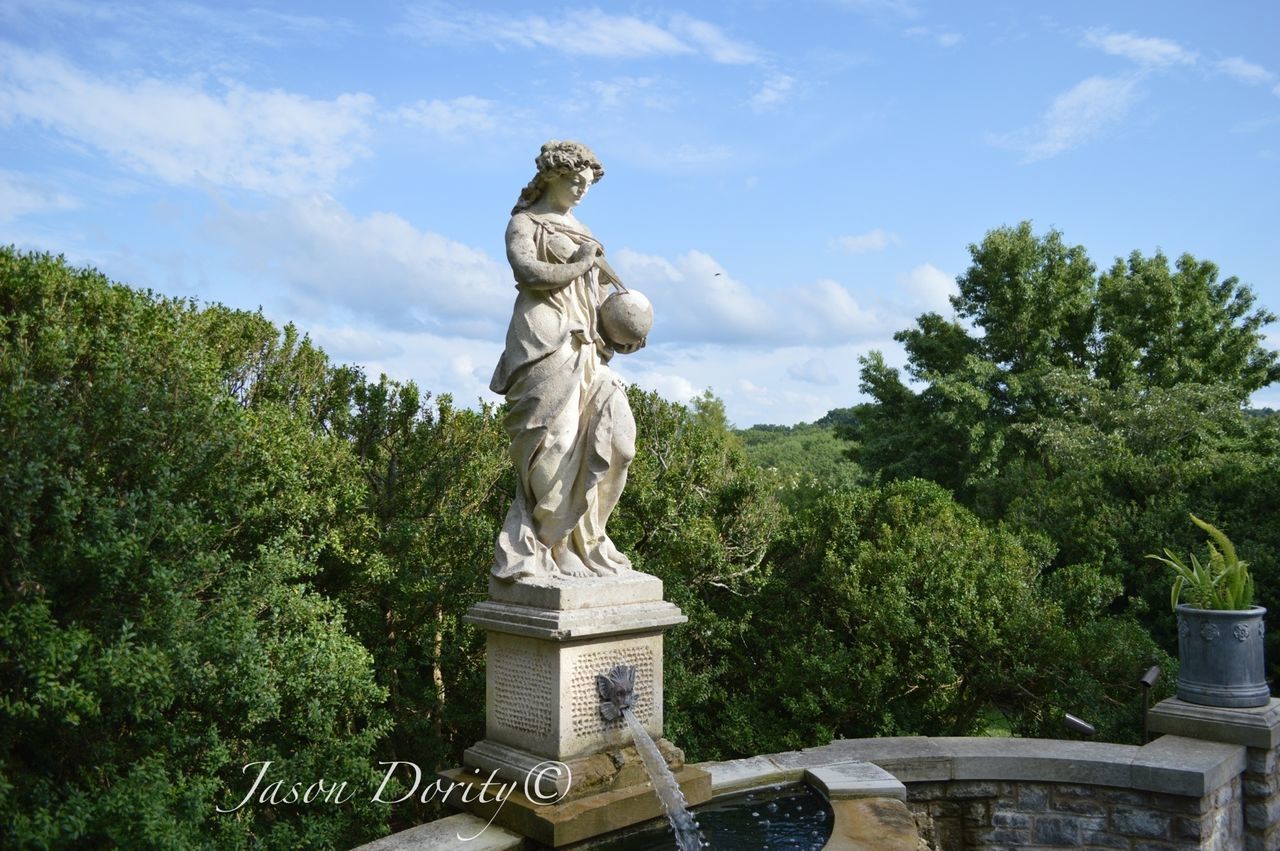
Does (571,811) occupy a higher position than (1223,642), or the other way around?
(1223,642)

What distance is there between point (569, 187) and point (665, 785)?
2929mm

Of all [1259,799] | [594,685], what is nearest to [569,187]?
[594,685]

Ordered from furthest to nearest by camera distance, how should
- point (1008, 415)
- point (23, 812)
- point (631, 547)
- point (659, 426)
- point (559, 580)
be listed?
point (1008, 415)
point (659, 426)
point (631, 547)
point (559, 580)
point (23, 812)

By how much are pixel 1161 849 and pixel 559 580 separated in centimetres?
345

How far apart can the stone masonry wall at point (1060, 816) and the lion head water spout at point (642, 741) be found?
61.0 inches

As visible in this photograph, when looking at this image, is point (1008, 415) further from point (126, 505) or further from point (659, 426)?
point (126, 505)

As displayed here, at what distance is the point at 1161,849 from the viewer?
4.95 meters

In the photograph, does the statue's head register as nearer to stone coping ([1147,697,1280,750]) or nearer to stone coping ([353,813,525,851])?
stone coping ([353,813,525,851])

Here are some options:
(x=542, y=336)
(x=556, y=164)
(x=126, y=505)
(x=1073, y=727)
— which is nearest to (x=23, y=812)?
(x=126, y=505)

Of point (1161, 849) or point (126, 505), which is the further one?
point (1161, 849)

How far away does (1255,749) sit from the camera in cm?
538

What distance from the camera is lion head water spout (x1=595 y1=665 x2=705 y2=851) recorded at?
14.1 feet

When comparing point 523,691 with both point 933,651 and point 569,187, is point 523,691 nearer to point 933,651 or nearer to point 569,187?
point 569,187

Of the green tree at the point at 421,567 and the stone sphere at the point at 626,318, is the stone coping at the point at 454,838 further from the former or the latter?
the green tree at the point at 421,567
